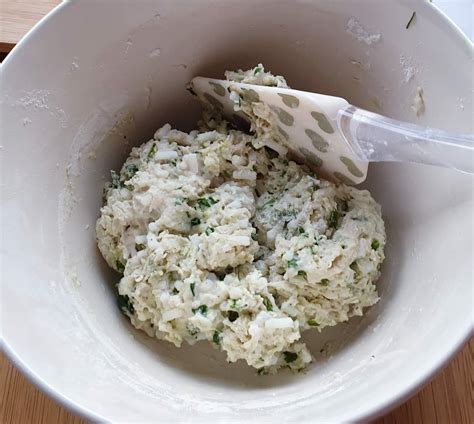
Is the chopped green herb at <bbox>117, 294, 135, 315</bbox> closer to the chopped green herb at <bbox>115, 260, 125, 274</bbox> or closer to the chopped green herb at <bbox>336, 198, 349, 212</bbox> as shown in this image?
the chopped green herb at <bbox>115, 260, 125, 274</bbox>

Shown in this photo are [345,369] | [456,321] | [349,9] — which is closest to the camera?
[456,321]

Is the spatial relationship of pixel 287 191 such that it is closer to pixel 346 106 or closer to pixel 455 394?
pixel 346 106

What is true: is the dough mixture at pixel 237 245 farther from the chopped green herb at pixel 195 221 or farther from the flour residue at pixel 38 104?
the flour residue at pixel 38 104

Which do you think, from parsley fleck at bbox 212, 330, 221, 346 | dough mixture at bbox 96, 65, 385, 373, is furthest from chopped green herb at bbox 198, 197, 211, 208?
parsley fleck at bbox 212, 330, 221, 346

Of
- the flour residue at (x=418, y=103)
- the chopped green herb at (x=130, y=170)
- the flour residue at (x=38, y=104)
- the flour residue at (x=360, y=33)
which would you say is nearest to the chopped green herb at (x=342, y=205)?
the flour residue at (x=418, y=103)

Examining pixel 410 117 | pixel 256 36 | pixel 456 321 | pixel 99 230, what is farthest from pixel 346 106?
pixel 99 230

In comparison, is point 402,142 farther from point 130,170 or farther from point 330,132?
point 130,170
